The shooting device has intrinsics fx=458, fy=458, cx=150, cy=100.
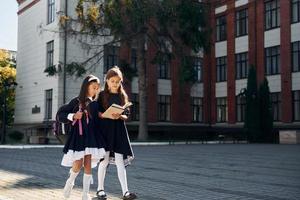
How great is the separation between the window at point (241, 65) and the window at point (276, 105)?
3.20 m

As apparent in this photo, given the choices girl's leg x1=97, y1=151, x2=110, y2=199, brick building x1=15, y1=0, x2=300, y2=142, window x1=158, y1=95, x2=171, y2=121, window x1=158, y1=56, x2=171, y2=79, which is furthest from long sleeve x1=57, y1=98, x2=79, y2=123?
window x1=158, y1=56, x2=171, y2=79

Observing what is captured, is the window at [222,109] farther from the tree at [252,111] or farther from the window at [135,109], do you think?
the window at [135,109]

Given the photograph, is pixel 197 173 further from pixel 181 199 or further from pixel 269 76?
pixel 269 76

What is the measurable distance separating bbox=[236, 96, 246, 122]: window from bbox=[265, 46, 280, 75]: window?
9.92 ft

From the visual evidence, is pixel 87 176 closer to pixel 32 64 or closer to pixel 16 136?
pixel 16 136

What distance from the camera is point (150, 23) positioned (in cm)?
2847

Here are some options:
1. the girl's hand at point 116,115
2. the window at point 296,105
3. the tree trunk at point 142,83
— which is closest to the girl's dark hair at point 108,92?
the girl's hand at point 116,115

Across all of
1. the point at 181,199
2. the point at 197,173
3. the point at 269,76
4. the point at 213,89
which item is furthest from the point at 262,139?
the point at 181,199

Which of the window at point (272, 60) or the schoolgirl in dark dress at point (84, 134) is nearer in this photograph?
the schoolgirl in dark dress at point (84, 134)

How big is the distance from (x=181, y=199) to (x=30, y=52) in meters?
32.4

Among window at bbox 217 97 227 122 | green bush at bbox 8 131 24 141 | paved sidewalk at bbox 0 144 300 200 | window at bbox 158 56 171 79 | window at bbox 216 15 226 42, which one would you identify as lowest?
paved sidewalk at bbox 0 144 300 200

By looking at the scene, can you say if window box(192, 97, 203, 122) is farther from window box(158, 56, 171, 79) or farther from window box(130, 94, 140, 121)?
window box(130, 94, 140, 121)

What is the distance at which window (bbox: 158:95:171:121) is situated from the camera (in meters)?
37.4

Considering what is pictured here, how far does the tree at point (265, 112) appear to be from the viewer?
32688 millimetres
